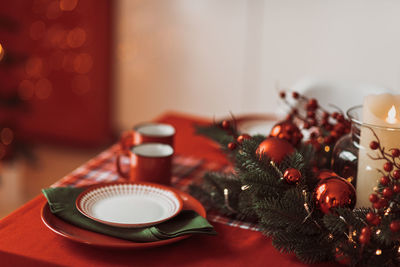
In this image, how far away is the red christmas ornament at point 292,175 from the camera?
743mm

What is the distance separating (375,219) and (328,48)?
2.16m

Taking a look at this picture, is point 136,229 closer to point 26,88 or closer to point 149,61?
point 149,61

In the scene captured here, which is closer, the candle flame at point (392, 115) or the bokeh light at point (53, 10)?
the candle flame at point (392, 115)

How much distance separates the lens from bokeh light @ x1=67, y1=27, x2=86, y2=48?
9.96 ft

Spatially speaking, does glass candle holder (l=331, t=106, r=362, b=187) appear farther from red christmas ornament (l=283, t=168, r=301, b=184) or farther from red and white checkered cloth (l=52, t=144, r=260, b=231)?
red and white checkered cloth (l=52, t=144, r=260, b=231)

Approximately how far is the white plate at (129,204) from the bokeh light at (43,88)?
8.06ft

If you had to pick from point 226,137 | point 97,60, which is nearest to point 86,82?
point 97,60

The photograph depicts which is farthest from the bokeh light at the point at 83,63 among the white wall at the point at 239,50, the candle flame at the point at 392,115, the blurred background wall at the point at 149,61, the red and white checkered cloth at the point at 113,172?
the candle flame at the point at 392,115

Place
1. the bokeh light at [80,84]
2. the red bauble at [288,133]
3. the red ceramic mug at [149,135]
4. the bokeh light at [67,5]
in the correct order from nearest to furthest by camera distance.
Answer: the red bauble at [288,133]
the red ceramic mug at [149,135]
the bokeh light at [67,5]
the bokeh light at [80,84]

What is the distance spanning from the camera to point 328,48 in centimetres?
268

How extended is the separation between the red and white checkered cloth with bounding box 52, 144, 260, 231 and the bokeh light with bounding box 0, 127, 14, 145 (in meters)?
1.44

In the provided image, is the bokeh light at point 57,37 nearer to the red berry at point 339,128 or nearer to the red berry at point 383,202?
the red berry at point 339,128

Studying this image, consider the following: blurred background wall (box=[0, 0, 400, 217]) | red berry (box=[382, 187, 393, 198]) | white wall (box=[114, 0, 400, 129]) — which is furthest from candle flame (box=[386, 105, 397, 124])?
white wall (box=[114, 0, 400, 129])

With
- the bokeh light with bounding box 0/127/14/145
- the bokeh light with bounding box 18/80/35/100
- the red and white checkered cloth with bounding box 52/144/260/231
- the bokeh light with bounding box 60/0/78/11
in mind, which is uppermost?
the bokeh light with bounding box 60/0/78/11
